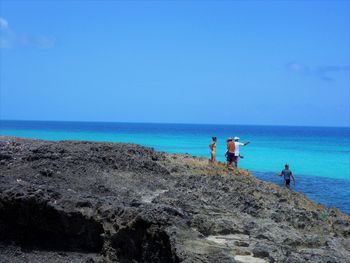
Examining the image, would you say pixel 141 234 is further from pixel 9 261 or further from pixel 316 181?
pixel 316 181

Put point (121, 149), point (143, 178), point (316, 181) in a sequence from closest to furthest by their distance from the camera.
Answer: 1. point (143, 178)
2. point (121, 149)
3. point (316, 181)

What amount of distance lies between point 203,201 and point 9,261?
14.7 ft

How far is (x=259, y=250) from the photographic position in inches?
324

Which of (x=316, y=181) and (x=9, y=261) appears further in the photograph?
(x=316, y=181)

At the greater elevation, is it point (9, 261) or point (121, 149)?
point (121, 149)

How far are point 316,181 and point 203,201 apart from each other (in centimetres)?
2303

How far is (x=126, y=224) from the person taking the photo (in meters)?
8.45

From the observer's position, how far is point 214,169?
18.8 meters

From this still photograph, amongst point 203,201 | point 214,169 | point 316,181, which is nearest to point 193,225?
point 203,201

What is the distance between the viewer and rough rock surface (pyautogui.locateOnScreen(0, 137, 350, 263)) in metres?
8.23

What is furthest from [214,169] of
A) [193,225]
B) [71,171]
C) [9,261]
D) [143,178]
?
[9,261]

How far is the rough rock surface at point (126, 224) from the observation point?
8.23 m

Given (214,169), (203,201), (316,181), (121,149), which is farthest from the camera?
(316,181)

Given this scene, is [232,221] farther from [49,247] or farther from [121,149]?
[121,149]
